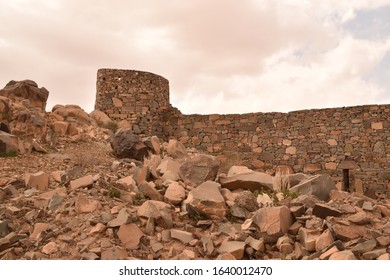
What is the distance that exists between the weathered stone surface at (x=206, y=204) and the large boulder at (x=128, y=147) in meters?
3.02

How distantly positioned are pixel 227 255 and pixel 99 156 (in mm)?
4401

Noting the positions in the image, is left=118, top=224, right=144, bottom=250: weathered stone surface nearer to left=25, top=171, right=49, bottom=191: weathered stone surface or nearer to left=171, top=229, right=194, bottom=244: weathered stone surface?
left=171, top=229, right=194, bottom=244: weathered stone surface

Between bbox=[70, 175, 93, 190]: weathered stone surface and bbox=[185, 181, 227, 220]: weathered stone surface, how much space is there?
1.47 m

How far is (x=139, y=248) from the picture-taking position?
15.7 feet

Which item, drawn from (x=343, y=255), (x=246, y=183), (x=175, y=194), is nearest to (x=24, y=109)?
(x=175, y=194)

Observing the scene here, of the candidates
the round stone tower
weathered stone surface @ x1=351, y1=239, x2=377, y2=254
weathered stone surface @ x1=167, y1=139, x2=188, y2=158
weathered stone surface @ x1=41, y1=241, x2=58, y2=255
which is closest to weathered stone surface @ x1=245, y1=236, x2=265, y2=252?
weathered stone surface @ x1=351, y1=239, x2=377, y2=254

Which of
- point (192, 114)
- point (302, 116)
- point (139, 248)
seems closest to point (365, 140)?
point (302, 116)

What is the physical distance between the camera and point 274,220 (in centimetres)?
489

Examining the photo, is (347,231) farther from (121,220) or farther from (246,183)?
(121,220)

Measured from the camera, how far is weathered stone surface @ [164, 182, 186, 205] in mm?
5672

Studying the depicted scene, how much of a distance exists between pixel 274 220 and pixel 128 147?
14.0ft

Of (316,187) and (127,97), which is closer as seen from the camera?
(316,187)

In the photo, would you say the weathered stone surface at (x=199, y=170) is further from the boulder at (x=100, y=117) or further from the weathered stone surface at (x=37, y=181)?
the boulder at (x=100, y=117)

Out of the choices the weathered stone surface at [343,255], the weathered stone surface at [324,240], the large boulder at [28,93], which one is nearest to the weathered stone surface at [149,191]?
the weathered stone surface at [324,240]
